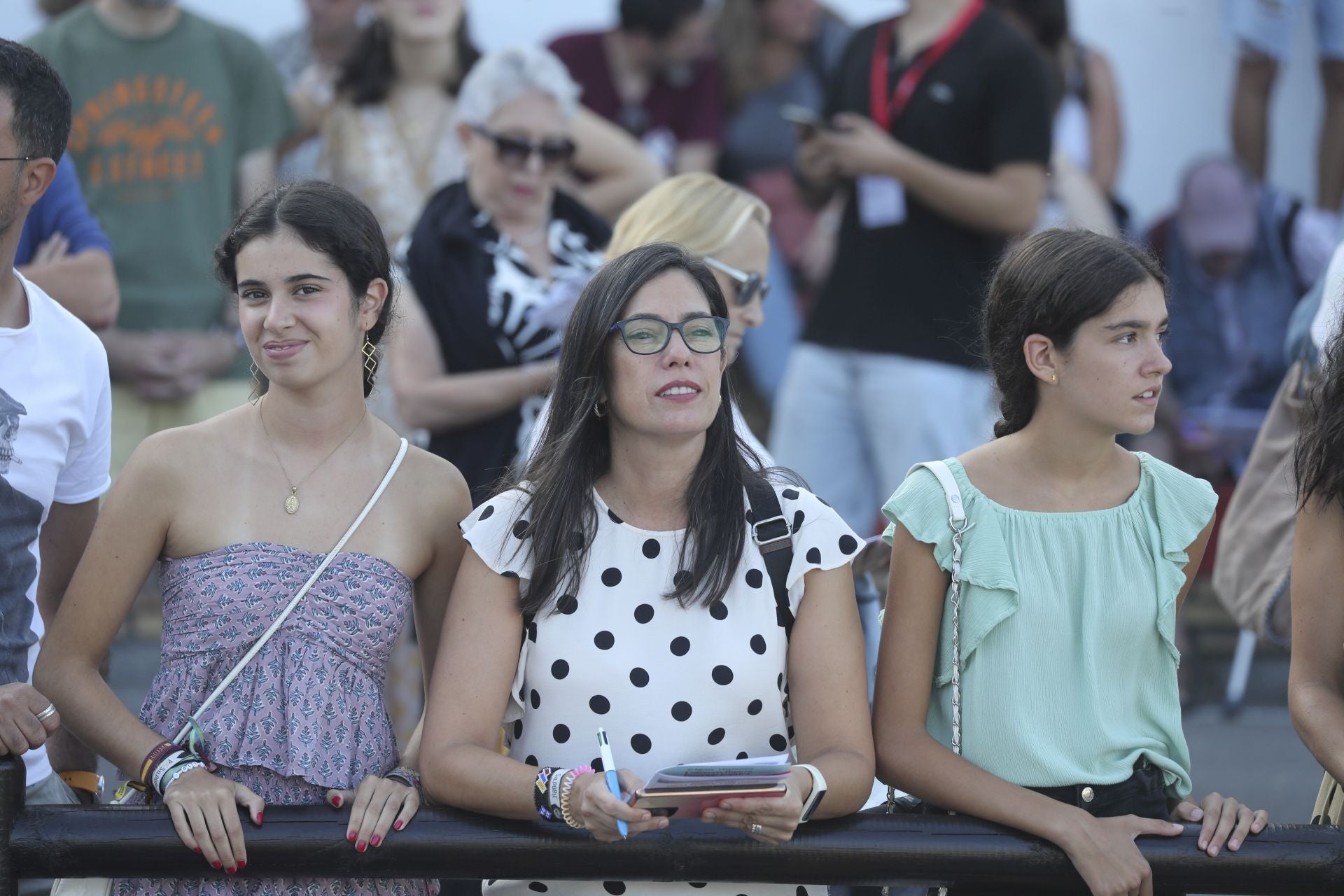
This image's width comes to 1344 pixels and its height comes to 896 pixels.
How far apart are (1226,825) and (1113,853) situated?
0.18m

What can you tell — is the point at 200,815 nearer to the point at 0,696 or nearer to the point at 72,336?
the point at 0,696

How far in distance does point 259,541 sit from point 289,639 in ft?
0.56

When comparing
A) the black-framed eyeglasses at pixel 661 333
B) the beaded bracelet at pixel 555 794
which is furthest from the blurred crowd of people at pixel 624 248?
the beaded bracelet at pixel 555 794

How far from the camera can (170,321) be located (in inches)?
211

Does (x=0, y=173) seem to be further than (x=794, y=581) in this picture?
Yes

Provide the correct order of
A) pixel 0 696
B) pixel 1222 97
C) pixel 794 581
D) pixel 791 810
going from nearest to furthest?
pixel 791 810
pixel 0 696
pixel 794 581
pixel 1222 97

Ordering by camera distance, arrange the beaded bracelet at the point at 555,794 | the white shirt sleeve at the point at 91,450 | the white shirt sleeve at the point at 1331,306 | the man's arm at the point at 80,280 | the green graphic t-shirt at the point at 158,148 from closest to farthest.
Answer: the beaded bracelet at the point at 555,794
the white shirt sleeve at the point at 91,450
the white shirt sleeve at the point at 1331,306
the man's arm at the point at 80,280
the green graphic t-shirt at the point at 158,148

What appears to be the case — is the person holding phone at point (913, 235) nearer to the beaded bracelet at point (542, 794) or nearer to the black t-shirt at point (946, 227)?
the black t-shirt at point (946, 227)

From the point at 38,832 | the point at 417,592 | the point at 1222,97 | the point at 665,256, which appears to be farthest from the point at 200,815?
the point at 1222,97

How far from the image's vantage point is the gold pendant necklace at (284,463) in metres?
2.65

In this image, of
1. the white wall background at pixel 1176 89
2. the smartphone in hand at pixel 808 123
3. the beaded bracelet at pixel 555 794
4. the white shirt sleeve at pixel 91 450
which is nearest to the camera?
the beaded bracelet at pixel 555 794

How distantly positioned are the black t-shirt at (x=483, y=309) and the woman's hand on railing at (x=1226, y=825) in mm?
2275

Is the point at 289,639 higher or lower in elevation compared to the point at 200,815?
higher

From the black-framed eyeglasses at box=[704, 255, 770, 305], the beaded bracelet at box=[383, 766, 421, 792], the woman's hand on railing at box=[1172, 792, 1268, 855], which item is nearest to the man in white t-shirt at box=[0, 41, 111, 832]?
the beaded bracelet at box=[383, 766, 421, 792]
